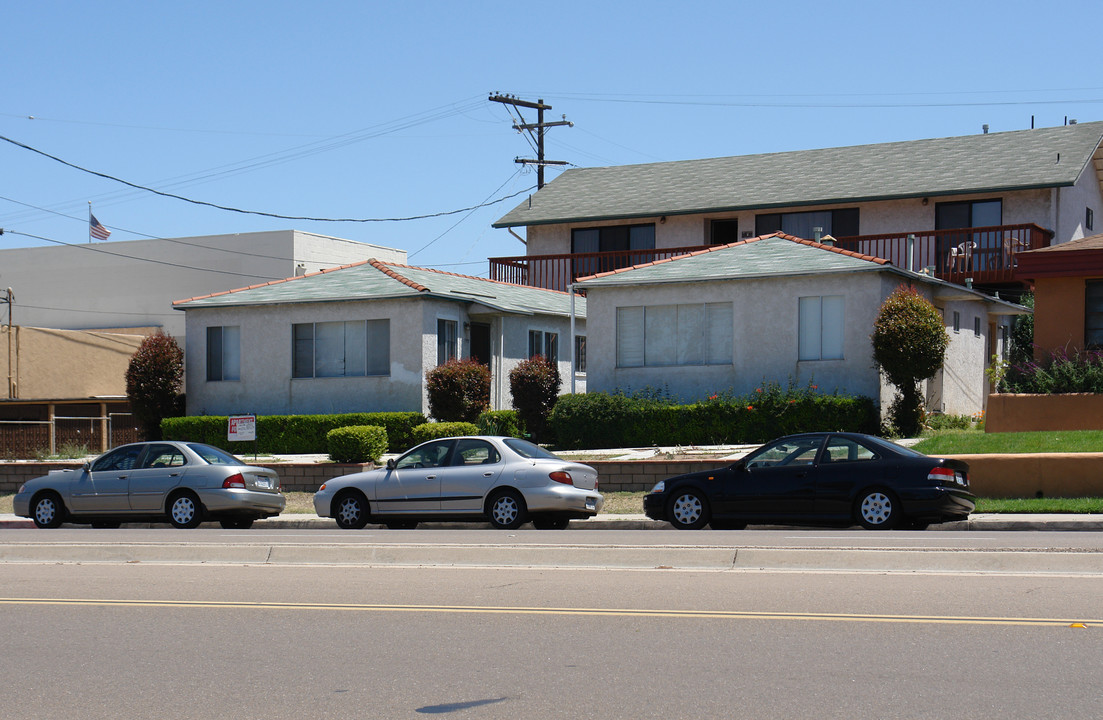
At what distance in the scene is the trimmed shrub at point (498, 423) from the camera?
2607 centimetres

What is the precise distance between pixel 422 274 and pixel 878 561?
71.3ft

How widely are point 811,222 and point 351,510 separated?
23760 mm

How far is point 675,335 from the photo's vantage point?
1046 inches

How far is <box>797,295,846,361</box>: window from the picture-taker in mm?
24938

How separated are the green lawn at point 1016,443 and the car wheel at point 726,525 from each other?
4.68 meters

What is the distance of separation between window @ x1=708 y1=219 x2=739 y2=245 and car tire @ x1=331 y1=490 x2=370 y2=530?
23943 millimetres

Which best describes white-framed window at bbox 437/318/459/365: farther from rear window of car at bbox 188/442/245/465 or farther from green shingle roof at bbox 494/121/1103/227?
green shingle roof at bbox 494/121/1103/227

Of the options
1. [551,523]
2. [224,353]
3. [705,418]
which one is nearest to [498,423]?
[705,418]

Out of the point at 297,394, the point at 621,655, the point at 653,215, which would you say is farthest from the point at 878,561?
the point at 653,215

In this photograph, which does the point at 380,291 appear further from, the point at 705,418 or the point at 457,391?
the point at 705,418

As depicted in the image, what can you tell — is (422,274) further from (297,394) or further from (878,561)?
(878,561)

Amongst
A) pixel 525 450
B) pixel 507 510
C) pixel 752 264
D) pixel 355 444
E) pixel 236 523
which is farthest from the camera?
pixel 752 264

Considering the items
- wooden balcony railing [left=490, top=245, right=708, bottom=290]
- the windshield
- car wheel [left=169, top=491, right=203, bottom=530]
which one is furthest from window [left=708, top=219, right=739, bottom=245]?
car wheel [left=169, top=491, right=203, bottom=530]

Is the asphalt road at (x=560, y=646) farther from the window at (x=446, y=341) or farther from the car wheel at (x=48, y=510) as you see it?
the window at (x=446, y=341)
